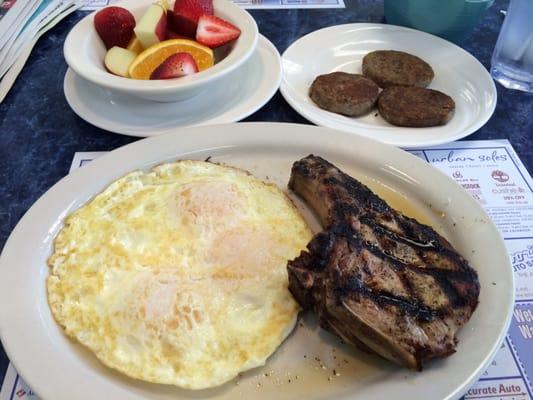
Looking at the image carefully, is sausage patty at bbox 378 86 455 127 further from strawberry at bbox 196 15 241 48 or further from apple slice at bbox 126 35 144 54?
apple slice at bbox 126 35 144 54

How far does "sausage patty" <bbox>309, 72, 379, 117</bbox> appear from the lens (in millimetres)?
2045

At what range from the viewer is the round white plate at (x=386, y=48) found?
76.0 inches

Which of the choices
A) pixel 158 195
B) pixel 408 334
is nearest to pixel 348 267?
pixel 408 334

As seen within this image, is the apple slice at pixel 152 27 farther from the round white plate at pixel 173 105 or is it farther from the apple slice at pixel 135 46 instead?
the round white plate at pixel 173 105

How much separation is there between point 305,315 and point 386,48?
1.68m

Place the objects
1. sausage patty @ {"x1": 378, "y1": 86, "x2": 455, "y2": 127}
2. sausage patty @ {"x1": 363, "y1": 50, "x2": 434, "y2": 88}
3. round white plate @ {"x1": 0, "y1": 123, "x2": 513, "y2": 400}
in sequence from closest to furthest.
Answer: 1. round white plate @ {"x1": 0, "y1": 123, "x2": 513, "y2": 400}
2. sausage patty @ {"x1": 378, "y1": 86, "x2": 455, "y2": 127}
3. sausage patty @ {"x1": 363, "y1": 50, "x2": 434, "y2": 88}

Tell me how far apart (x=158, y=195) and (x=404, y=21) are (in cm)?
180

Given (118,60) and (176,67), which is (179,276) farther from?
(118,60)

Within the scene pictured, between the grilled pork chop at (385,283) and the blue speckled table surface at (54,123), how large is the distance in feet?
2.67

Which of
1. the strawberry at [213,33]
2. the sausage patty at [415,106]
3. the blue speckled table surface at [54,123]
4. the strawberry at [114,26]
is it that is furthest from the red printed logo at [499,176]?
the strawberry at [114,26]

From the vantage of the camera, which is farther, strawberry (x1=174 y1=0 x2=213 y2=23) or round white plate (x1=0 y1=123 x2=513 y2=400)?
strawberry (x1=174 y1=0 x2=213 y2=23)

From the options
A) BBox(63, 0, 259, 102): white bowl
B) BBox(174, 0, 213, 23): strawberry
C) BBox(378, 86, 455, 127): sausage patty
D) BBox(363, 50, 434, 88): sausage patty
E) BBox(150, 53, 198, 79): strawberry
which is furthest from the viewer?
BBox(363, 50, 434, 88): sausage patty

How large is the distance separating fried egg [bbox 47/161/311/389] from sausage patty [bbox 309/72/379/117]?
65 centimetres

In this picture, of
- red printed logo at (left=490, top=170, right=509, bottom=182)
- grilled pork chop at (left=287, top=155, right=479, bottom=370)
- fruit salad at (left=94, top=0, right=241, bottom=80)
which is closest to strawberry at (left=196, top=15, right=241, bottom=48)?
fruit salad at (left=94, top=0, right=241, bottom=80)
